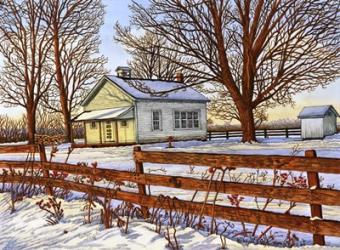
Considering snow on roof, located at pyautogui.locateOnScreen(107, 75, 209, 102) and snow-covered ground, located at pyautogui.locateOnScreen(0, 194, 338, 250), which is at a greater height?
snow on roof, located at pyautogui.locateOnScreen(107, 75, 209, 102)

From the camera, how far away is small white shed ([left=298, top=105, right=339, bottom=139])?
1385 inches

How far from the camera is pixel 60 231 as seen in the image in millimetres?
7102

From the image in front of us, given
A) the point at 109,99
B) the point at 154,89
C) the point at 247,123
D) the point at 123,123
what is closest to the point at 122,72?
the point at 109,99

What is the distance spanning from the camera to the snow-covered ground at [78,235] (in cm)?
572

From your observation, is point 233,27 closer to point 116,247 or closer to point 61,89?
point 61,89

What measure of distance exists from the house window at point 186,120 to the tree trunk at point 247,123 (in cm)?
962

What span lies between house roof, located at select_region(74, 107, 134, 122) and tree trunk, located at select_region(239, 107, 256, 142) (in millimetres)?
9695

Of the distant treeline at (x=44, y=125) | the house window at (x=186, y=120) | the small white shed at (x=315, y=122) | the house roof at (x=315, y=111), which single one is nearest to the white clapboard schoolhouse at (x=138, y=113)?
the house window at (x=186, y=120)

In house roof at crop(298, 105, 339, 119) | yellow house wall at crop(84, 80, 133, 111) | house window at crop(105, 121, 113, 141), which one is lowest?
house window at crop(105, 121, 113, 141)

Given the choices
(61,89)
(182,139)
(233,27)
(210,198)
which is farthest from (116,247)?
(61,89)

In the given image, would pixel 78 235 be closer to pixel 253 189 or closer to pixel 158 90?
pixel 253 189

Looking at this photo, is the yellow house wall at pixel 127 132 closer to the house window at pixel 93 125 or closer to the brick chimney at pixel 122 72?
the house window at pixel 93 125

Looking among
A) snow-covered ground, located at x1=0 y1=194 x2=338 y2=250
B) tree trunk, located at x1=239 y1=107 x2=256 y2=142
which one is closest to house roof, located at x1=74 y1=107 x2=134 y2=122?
tree trunk, located at x1=239 y1=107 x2=256 y2=142

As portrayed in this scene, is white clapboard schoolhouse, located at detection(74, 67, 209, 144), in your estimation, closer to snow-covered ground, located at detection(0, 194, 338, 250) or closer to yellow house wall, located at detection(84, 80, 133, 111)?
yellow house wall, located at detection(84, 80, 133, 111)
